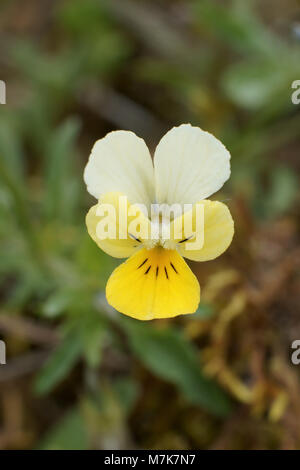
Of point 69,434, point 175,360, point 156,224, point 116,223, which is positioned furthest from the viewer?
point 69,434

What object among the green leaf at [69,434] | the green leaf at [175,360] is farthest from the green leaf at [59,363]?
the green leaf at [69,434]

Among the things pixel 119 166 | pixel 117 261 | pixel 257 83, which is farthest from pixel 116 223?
pixel 257 83

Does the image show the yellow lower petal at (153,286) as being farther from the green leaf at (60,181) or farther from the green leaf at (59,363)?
the green leaf at (60,181)

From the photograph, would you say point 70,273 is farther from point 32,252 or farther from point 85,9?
point 85,9

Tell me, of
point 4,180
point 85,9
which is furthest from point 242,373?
point 85,9

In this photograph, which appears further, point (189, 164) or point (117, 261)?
point (117, 261)

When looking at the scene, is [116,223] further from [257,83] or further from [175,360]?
[257,83]

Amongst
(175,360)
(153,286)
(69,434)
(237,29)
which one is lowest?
(69,434)

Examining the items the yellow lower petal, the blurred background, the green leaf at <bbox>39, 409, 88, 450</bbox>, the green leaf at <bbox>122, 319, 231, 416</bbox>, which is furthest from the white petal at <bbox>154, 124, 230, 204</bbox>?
the green leaf at <bbox>39, 409, 88, 450</bbox>
